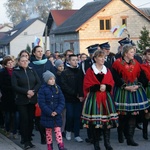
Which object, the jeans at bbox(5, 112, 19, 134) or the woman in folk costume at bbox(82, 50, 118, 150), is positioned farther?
the jeans at bbox(5, 112, 19, 134)

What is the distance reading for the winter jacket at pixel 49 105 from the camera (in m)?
7.99

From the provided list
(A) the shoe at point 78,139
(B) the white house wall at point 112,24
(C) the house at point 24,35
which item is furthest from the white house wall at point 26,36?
(A) the shoe at point 78,139

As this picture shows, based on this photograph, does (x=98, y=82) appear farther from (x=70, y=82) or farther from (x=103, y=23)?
(x=103, y=23)

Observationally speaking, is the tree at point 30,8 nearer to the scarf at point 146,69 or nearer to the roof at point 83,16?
the roof at point 83,16

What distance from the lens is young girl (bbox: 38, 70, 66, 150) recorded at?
314 inches

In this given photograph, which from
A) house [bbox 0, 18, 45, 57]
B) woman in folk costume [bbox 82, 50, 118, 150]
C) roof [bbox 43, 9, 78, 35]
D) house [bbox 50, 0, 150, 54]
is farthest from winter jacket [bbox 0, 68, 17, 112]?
house [bbox 0, 18, 45, 57]

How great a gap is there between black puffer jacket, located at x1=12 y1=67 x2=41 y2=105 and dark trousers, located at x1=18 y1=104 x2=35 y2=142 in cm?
12

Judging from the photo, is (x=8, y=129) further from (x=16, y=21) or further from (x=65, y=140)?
(x=16, y=21)

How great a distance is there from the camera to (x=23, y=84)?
28.9 ft

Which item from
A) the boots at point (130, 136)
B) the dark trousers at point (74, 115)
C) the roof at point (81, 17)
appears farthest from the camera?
the roof at point (81, 17)

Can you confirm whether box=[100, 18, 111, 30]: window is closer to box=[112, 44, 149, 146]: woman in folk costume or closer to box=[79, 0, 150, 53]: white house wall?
box=[79, 0, 150, 53]: white house wall

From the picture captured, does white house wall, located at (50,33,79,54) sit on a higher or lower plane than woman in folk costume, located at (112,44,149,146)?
lower

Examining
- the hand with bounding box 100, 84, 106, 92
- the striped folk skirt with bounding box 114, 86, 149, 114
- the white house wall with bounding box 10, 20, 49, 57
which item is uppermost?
the hand with bounding box 100, 84, 106, 92

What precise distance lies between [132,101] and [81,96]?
1.14 metres
